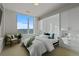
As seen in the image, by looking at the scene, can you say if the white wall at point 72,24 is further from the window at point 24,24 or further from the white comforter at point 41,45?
the window at point 24,24

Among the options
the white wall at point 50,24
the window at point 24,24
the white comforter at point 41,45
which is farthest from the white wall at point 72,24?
the window at point 24,24

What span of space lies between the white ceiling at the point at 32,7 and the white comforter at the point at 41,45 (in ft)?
1.50

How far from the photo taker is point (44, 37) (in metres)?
1.73

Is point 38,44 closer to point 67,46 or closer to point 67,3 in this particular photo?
point 67,46

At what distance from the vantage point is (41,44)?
1.71 meters

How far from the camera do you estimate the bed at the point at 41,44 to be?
1.67 meters

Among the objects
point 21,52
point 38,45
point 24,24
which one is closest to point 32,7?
point 24,24

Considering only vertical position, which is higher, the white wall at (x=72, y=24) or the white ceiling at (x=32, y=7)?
the white ceiling at (x=32, y=7)

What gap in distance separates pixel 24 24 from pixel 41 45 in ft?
1.60

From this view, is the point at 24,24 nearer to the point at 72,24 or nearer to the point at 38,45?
the point at 38,45

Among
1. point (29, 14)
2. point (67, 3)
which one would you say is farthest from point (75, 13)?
point (29, 14)

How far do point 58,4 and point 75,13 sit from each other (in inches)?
13.5

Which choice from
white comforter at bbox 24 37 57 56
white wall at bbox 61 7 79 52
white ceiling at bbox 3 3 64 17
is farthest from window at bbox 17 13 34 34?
white wall at bbox 61 7 79 52

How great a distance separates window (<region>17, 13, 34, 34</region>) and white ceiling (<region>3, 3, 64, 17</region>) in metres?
0.09
